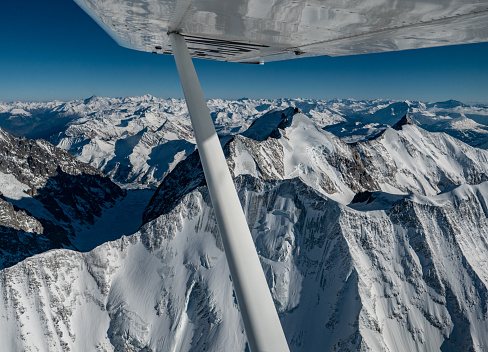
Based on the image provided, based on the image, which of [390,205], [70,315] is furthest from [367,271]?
[70,315]

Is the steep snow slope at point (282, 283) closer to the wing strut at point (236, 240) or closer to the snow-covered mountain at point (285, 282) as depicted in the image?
the snow-covered mountain at point (285, 282)

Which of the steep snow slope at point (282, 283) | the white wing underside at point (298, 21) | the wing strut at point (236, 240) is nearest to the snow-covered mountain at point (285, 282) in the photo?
the steep snow slope at point (282, 283)

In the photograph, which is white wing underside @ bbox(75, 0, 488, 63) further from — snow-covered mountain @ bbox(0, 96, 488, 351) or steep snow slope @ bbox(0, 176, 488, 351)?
snow-covered mountain @ bbox(0, 96, 488, 351)

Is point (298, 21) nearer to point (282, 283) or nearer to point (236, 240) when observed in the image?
point (236, 240)

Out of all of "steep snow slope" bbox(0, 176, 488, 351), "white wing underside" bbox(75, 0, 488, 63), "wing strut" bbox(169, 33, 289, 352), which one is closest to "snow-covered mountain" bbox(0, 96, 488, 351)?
"steep snow slope" bbox(0, 176, 488, 351)

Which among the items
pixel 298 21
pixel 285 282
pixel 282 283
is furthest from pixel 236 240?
pixel 285 282

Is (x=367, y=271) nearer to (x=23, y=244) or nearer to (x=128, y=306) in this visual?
(x=128, y=306)

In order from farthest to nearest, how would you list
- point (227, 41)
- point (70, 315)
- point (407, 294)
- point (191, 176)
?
point (191, 176)
point (407, 294)
point (70, 315)
point (227, 41)
